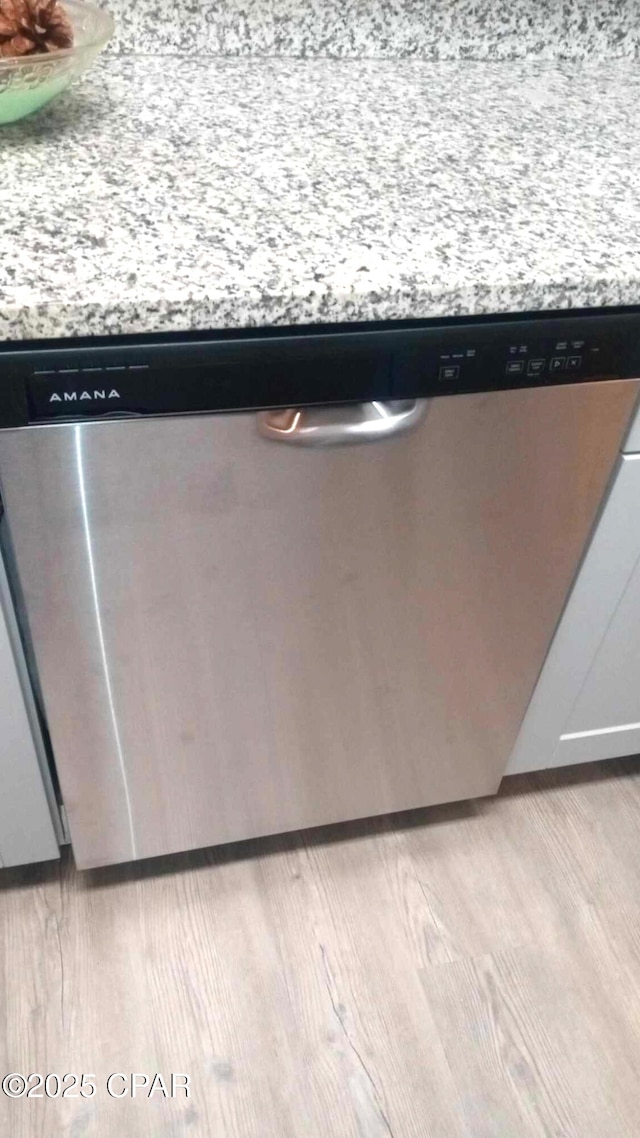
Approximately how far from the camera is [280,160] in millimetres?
912

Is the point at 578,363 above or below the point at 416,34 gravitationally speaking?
below

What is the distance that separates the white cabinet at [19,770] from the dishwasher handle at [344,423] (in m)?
0.31

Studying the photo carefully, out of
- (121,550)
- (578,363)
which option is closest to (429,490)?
(578,363)

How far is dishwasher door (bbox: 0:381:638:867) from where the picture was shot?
0.79 meters

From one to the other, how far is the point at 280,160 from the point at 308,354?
0.29 meters

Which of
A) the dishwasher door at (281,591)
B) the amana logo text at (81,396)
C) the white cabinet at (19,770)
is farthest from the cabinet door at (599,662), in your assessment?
the white cabinet at (19,770)

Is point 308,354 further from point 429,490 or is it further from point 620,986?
point 620,986

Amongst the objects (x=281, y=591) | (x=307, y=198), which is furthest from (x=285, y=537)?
(x=307, y=198)

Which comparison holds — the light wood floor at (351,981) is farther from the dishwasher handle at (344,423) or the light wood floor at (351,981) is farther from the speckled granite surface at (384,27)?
the speckled granite surface at (384,27)

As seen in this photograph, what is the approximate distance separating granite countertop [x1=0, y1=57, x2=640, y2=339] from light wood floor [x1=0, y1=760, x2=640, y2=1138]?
0.90 m

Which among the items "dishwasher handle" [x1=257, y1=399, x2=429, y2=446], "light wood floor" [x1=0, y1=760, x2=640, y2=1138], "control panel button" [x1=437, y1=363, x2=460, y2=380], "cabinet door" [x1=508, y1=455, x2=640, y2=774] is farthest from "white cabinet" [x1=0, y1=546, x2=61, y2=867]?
"cabinet door" [x1=508, y1=455, x2=640, y2=774]

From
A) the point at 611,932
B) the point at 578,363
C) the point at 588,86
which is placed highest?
the point at 588,86

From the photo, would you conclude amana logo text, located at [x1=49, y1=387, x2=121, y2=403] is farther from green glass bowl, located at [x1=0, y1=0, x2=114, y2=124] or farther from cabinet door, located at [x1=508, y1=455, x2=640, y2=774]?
cabinet door, located at [x1=508, y1=455, x2=640, y2=774]

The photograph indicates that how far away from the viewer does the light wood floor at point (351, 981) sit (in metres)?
1.10
